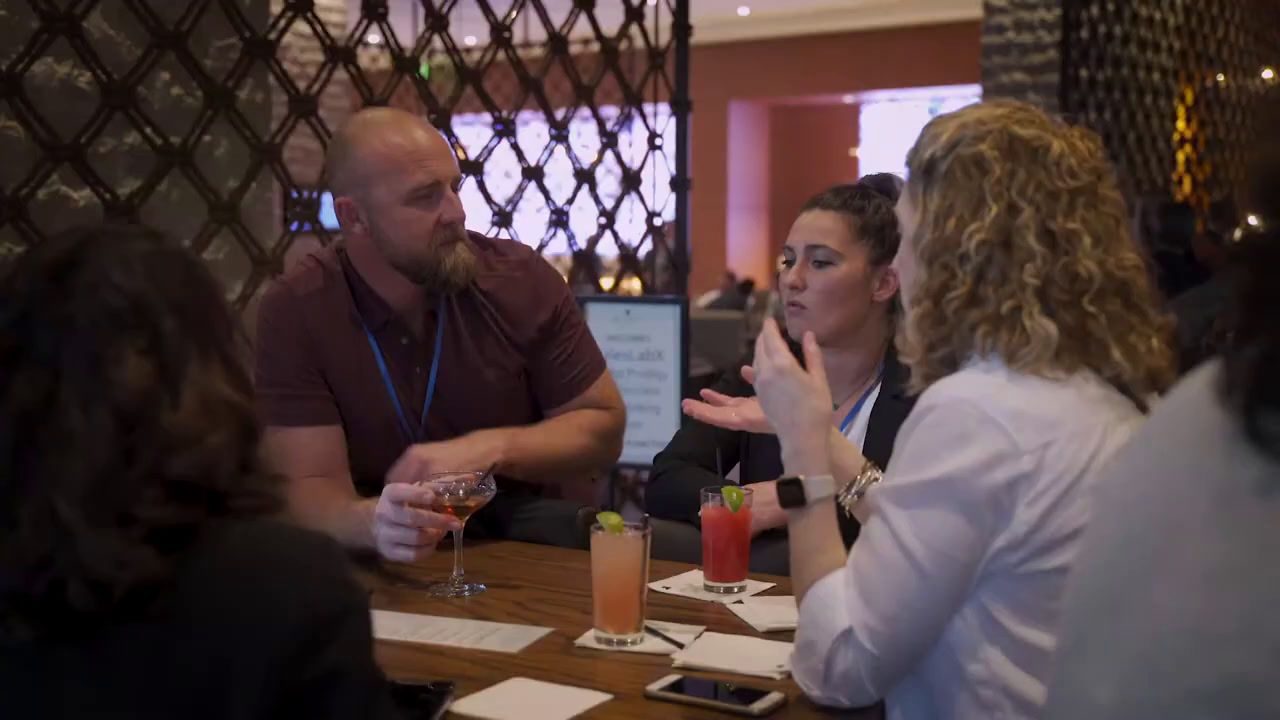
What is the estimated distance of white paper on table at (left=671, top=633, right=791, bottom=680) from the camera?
158 cm

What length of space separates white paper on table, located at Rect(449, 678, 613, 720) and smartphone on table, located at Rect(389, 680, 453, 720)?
0.04 meters

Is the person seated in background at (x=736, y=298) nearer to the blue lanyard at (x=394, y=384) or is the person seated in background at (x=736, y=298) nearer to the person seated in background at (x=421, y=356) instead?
the person seated in background at (x=421, y=356)

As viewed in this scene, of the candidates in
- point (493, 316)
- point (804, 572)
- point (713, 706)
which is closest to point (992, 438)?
point (804, 572)

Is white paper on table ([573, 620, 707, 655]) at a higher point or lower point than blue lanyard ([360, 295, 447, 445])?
lower

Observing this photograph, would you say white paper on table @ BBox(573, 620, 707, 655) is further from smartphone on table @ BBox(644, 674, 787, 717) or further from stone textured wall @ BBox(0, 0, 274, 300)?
stone textured wall @ BBox(0, 0, 274, 300)

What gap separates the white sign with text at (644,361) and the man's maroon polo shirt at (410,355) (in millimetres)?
1052

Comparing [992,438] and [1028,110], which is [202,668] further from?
[1028,110]

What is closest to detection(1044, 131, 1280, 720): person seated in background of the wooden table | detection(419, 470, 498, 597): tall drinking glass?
the wooden table

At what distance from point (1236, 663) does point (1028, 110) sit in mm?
837

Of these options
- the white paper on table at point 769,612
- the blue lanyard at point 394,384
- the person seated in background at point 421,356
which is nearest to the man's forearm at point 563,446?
the person seated in background at point 421,356

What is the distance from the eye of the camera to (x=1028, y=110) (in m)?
1.57

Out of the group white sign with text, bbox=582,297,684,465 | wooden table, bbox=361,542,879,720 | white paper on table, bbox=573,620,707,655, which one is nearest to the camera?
wooden table, bbox=361,542,879,720

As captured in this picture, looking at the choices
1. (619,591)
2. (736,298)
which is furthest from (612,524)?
(736,298)

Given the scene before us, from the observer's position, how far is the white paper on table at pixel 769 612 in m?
1.79
